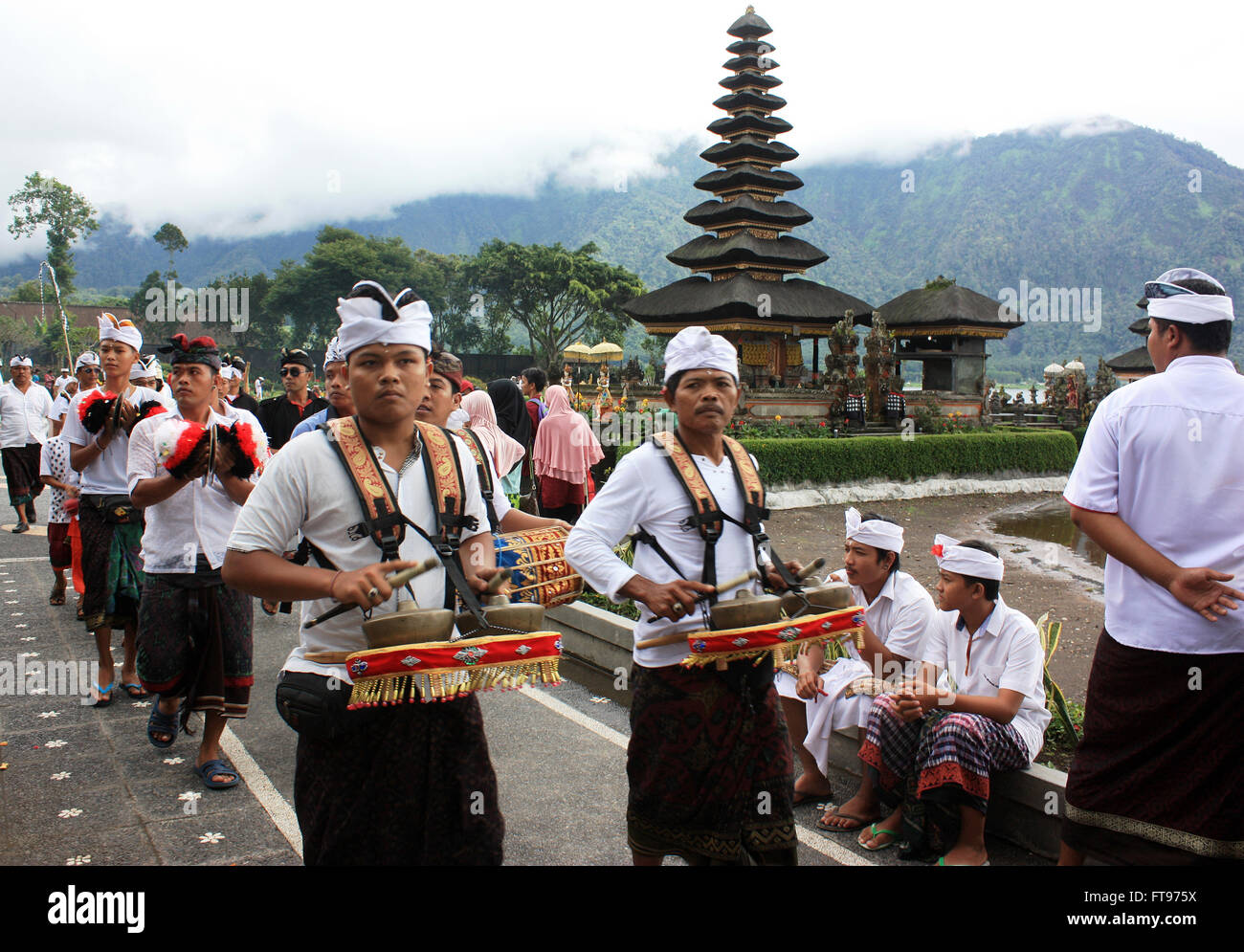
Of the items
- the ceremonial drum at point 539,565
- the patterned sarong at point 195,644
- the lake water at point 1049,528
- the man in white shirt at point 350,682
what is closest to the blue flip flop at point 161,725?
the patterned sarong at point 195,644

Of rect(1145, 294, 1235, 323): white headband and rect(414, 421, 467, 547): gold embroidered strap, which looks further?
rect(1145, 294, 1235, 323): white headband

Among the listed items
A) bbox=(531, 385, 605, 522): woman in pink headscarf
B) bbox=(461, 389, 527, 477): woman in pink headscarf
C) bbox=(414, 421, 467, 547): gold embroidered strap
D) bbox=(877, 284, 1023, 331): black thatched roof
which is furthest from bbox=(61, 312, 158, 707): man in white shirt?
bbox=(877, 284, 1023, 331): black thatched roof

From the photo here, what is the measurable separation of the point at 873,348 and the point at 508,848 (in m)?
23.0

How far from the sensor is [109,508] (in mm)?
6117

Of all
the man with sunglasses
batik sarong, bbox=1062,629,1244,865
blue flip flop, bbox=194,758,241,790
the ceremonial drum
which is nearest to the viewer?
batik sarong, bbox=1062,629,1244,865

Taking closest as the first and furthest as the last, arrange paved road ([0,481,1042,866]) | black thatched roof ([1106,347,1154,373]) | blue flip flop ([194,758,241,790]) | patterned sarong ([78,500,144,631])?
paved road ([0,481,1042,866]), blue flip flop ([194,758,241,790]), patterned sarong ([78,500,144,631]), black thatched roof ([1106,347,1154,373])

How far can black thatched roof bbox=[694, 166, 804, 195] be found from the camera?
33.5 metres

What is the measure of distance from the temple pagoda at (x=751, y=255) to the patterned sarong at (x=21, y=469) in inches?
861

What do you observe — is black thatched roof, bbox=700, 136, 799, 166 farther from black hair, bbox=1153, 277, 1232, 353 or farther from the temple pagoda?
black hair, bbox=1153, 277, 1232, 353

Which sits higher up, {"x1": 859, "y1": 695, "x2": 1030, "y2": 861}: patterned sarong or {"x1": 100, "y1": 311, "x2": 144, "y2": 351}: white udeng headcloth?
{"x1": 100, "y1": 311, "x2": 144, "y2": 351}: white udeng headcloth

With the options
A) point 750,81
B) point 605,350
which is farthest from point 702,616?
point 605,350

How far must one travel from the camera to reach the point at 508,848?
13.3 feet

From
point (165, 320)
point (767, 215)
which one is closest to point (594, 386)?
point (767, 215)

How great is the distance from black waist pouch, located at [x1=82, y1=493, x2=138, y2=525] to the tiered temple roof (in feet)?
85.1
